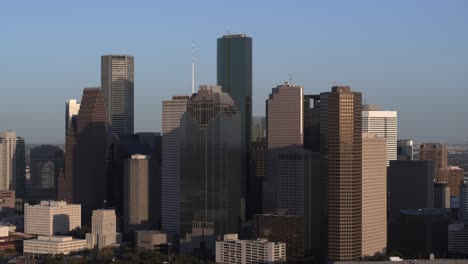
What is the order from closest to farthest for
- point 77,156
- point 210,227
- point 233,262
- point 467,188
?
point 233,262
point 210,227
point 467,188
point 77,156

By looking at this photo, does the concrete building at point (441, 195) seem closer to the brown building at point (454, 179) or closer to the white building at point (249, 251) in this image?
the brown building at point (454, 179)

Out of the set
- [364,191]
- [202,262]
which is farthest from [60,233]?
[364,191]

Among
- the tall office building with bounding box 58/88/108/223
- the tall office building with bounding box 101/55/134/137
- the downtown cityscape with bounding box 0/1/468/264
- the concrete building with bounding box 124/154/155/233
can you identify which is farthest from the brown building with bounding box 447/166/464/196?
the tall office building with bounding box 58/88/108/223

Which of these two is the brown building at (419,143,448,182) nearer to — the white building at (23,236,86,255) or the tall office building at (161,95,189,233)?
the tall office building at (161,95,189,233)

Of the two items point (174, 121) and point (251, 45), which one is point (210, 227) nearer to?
point (174, 121)

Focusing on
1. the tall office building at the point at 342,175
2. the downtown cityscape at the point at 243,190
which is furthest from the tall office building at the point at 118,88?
the tall office building at the point at 342,175

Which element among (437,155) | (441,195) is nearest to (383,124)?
(437,155)

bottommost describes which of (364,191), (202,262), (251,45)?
(202,262)
